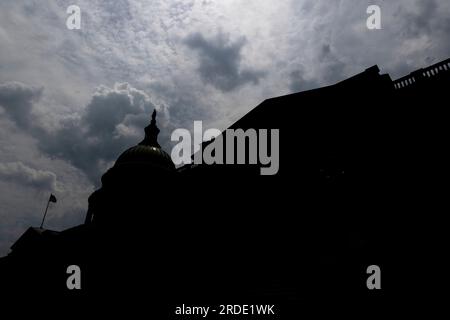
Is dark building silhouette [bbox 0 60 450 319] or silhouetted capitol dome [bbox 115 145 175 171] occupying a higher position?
silhouetted capitol dome [bbox 115 145 175 171]

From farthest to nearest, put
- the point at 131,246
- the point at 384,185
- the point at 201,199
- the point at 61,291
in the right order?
the point at 61,291 → the point at 131,246 → the point at 201,199 → the point at 384,185

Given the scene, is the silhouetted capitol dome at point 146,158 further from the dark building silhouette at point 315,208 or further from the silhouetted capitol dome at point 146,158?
Answer: the dark building silhouette at point 315,208

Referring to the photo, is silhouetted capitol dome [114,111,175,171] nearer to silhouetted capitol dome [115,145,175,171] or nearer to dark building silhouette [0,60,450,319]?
silhouetted capitol dome [115,145,175,171]

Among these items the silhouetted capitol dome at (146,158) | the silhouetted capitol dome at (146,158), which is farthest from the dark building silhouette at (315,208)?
the silhouetted capitol dome at (146,158)

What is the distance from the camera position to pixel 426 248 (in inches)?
438

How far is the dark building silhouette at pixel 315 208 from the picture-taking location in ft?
39.3

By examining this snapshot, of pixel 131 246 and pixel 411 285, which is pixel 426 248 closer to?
pixel 411 285

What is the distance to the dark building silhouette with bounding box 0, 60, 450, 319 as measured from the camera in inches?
472

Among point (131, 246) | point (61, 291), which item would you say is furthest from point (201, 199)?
point (61, 291)

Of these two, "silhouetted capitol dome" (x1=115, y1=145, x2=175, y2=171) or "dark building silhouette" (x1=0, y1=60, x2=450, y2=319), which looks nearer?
"dark building silhouette" (x1=0, y1=60, x2=450, y2=319)

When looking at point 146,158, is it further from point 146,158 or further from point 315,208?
point 315,208

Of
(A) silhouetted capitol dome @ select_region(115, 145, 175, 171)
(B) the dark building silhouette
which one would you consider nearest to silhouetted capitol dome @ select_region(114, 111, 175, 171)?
(A) silhouetted capitol dome @ select_region(115, 145, 175, 171)
